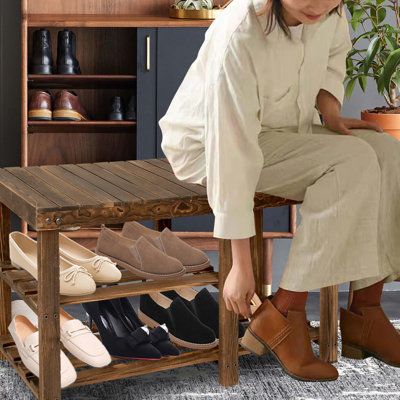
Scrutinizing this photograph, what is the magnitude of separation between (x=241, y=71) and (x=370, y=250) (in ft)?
1.73

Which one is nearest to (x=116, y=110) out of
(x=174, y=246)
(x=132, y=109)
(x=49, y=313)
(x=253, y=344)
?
(x=132, y=109)

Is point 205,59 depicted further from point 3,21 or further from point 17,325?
point 3,21

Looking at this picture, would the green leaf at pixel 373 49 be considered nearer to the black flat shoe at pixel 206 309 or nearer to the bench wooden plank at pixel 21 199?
the black flat shoe at pixel 206 309

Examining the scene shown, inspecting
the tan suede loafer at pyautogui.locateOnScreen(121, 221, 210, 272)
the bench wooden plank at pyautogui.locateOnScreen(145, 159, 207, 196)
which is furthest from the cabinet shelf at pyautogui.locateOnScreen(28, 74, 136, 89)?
the tan suede loafer at pyautogui.locateOnScreen(121, 221, 210, 272)

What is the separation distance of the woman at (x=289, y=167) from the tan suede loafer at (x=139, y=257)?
0.98 feet

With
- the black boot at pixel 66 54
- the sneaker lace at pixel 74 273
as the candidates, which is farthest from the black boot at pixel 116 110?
the sneaker lace at pixel 74 273

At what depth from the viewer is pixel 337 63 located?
2852 mm

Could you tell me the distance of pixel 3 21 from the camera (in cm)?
445

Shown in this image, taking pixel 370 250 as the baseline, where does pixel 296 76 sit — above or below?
above

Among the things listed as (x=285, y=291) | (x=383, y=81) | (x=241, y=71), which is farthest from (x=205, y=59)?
(x=383, y=81)

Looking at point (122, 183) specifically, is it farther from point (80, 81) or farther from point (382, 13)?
point (382, 13)

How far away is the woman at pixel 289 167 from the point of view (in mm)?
2479

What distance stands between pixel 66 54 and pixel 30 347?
66.3 inches

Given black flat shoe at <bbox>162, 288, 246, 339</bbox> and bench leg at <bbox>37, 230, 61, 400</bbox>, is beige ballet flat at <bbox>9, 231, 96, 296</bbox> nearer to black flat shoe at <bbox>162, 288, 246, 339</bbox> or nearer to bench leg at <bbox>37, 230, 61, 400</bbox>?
bench leg at <bbox>37, 230, 61, 400</bbox>
